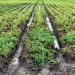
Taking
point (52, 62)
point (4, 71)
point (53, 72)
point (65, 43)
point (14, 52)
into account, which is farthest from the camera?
point (65, 43)

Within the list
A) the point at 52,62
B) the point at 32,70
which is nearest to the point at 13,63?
the point at 32,70

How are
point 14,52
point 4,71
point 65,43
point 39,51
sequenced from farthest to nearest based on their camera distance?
1. point 65,43
2. point 14,52
3. point 39,51
4. point 4,71

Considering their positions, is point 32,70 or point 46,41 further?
point 46,41

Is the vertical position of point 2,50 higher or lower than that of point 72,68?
higher

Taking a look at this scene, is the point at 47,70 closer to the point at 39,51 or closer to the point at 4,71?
the point at 39,51

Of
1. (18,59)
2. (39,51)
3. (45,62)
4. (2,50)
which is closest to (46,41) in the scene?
(39,51)

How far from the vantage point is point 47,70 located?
3127 millimetres

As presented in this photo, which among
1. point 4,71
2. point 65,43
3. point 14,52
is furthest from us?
point 65,43

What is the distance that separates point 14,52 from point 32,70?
5.54 feet

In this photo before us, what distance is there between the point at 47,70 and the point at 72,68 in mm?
876

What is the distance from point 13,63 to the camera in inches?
152

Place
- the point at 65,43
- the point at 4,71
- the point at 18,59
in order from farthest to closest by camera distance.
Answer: the point at 65,43 → the point at 18,59 → the point at 4,71

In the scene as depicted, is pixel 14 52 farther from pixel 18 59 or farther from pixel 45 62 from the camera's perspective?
pixel 45 62

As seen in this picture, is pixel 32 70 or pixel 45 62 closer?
pixel 32 70
